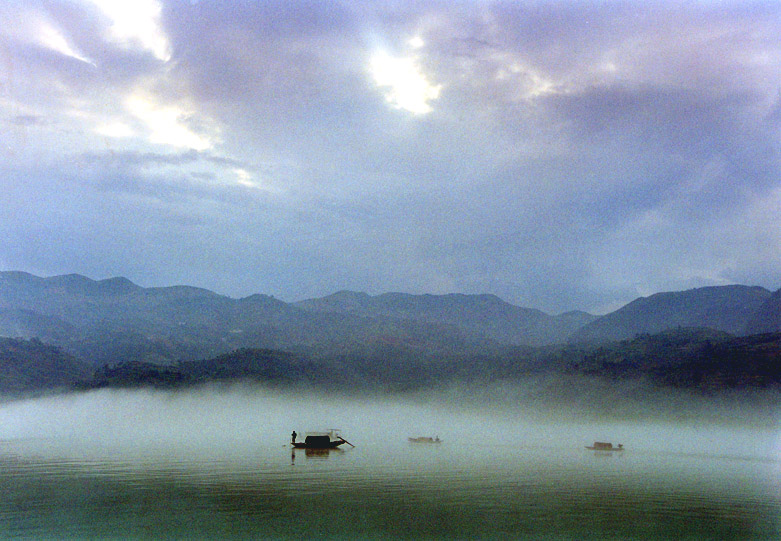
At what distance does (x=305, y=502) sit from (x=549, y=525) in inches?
877

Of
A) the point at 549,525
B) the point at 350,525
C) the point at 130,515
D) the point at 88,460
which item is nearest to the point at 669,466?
the point at 549,525

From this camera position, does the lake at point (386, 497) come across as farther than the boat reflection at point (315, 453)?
No

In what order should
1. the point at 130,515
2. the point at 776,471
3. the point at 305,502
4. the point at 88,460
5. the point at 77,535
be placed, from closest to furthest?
the point at 77,535, the point at 130,515, the point at 305,502, the point at 776,471, the point at 88,460

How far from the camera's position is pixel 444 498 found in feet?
218

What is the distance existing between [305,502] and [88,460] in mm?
62791

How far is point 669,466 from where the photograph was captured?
4301 inches

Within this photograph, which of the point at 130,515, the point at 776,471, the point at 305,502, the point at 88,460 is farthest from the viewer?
the point at 88,460

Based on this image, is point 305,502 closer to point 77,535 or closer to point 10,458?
point 77,535

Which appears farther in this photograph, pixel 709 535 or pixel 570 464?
pixel 570 464

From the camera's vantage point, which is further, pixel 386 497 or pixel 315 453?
pixel 315 453

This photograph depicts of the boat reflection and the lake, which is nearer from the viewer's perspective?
the lake

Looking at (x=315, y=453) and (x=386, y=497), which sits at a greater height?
(x=386, y=497)

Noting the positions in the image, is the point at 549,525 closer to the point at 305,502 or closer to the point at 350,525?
the point at 350,525

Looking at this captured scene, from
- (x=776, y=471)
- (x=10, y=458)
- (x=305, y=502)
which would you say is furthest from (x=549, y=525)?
(x=10, y=458)
